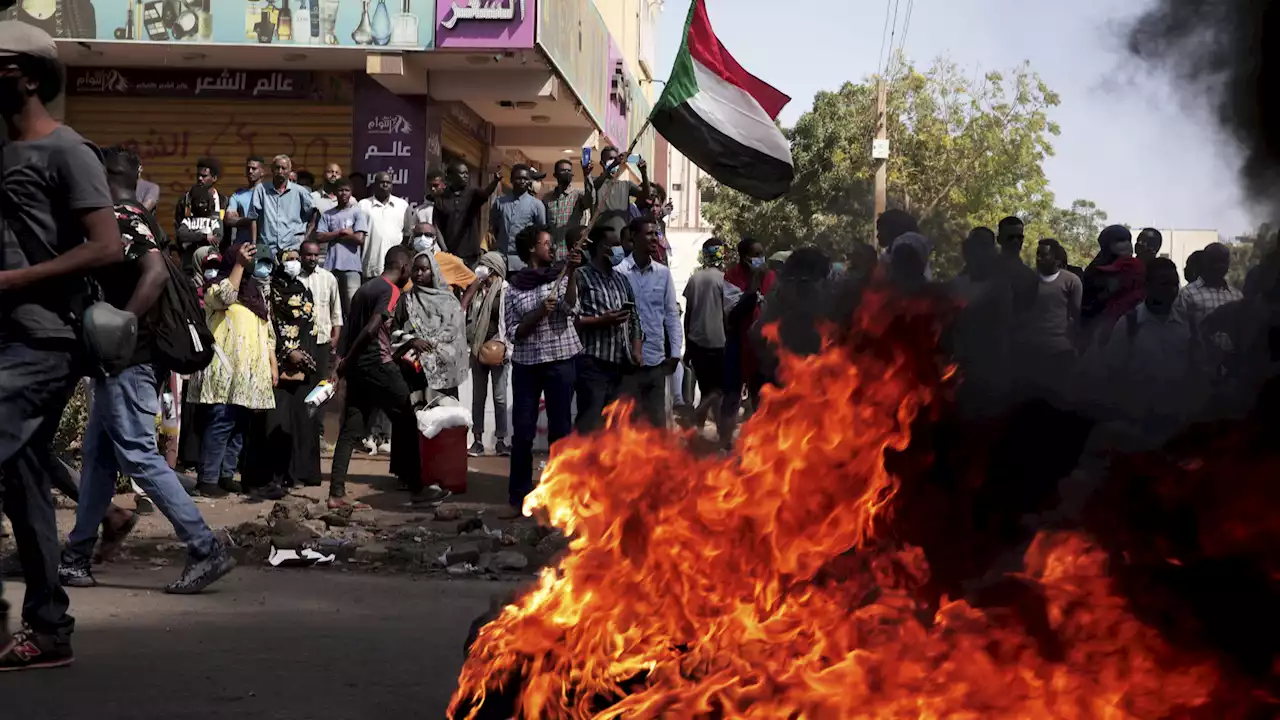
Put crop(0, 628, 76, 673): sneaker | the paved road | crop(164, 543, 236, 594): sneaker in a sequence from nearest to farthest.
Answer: the paved road < crop(0, 628, 76, 673): sneaker < crop(164, 543, 236, 594): sneaker

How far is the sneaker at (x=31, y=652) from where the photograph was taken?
4754mm

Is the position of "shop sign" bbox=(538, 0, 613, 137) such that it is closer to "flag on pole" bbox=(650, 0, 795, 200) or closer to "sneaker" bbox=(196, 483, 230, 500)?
"flag on pole" bbox=(650, 0, 795, 200)

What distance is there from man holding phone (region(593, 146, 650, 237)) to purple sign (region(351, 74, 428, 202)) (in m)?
5.39

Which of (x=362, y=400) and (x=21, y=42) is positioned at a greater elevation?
(x=21, y=42)

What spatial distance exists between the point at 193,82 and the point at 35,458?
15929 millimetres

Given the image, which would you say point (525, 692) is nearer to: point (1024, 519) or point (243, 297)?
point (1024, 519)

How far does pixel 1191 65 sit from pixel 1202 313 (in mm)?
728

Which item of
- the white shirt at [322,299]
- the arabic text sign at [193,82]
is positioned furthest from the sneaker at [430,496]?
the arabic text sign at [193,82]

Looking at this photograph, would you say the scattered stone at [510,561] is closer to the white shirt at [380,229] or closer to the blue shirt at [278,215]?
the white shirt at [380,229]

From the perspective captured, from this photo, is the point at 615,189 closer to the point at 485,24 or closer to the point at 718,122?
the point at 485,24

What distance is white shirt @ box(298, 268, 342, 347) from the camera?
10789 mm

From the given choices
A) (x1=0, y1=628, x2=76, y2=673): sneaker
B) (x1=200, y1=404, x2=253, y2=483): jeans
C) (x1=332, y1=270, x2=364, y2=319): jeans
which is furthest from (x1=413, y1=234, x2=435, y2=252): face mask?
(x1=0, y1=628, x2=76, y2=673): sneaker

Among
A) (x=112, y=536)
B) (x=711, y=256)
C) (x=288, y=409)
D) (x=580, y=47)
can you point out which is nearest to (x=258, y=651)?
(x=112, y=536)

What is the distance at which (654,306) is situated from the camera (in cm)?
992
